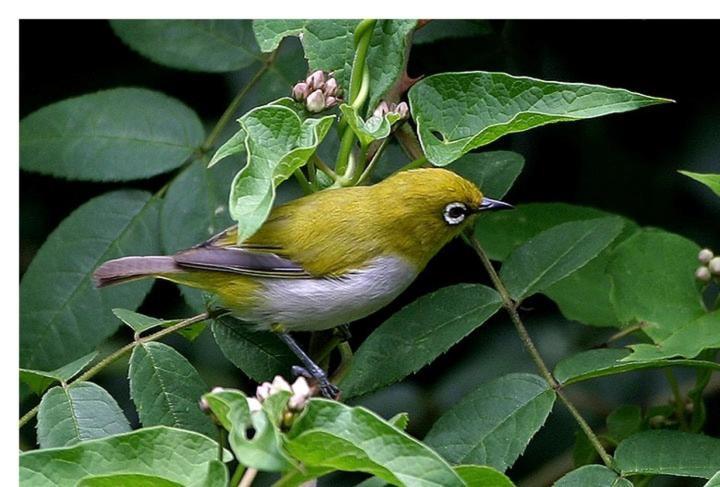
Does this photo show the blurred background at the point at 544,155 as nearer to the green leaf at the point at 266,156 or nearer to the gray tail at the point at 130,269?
the gray tail at the point at 130,269

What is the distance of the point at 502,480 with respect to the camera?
4.87ft

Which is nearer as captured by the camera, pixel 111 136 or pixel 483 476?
pixel 483 476

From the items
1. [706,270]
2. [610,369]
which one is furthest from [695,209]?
[610,369]

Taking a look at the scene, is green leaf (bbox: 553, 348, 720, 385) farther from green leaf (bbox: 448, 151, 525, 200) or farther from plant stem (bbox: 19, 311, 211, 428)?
plant stem (bbox: 19, 311, 211, 428)

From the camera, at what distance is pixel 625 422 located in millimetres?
2293

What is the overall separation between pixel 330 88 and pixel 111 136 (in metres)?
0.76

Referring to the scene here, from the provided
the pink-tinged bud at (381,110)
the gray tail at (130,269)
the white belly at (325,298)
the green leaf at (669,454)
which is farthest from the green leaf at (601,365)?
the gray tail at (130,269)

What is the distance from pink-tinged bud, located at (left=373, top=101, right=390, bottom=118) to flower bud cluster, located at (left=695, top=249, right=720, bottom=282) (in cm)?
75

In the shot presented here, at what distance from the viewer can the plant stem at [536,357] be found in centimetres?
183

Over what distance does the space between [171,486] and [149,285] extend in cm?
101

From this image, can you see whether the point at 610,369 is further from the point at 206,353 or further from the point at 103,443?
the point at 206,353

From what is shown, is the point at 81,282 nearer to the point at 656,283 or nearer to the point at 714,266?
the point at 656,283

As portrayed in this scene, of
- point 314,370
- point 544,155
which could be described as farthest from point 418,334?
point 544,155

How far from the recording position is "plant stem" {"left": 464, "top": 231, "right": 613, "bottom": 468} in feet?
6.01
